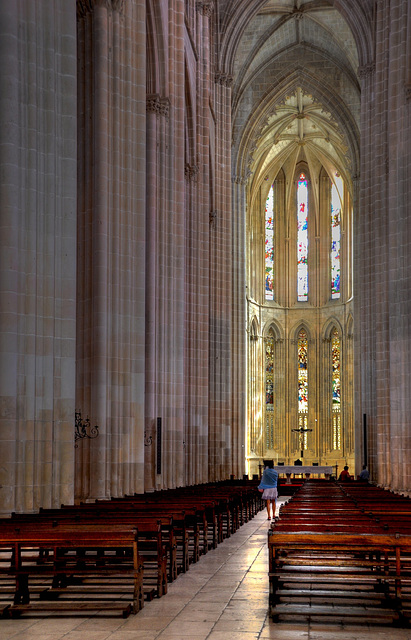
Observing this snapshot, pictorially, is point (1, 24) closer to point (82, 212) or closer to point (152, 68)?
point (82, 212)

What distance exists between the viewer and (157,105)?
24406 mm

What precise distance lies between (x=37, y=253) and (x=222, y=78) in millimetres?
26982

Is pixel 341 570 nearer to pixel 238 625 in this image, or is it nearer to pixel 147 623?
pixel 238 625

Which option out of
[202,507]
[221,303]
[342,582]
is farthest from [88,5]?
[221,303]

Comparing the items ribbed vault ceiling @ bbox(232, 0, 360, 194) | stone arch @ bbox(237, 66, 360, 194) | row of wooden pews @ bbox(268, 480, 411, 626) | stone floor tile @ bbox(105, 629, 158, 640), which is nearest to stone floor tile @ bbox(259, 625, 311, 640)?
row of wooden pews @ bbox(268, 480, 411, 626)

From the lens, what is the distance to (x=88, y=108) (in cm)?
1897

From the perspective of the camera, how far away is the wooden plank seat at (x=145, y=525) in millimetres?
8781

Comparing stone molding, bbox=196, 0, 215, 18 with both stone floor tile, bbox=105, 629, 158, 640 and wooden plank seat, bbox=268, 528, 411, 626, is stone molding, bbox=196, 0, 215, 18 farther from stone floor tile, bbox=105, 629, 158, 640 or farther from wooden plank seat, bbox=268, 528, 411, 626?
stone floor tile, bbox=105, 629, 158, 640

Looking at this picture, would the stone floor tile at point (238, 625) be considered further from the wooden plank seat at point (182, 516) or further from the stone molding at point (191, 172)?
the stone molding at point (191, 172)

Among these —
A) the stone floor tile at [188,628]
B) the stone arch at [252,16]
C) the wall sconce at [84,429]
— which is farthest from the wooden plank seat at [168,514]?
the stone arch at [252,16]

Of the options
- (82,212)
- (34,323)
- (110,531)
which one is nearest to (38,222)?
(34,323)

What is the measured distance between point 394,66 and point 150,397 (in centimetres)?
1256

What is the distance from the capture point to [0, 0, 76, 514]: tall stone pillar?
13.7 metres

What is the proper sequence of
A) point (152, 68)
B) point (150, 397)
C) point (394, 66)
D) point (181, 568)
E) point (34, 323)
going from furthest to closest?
point (394, 66) < point (152, 68) < point (150, 397) < point (34, 323) < point (181, 568)
